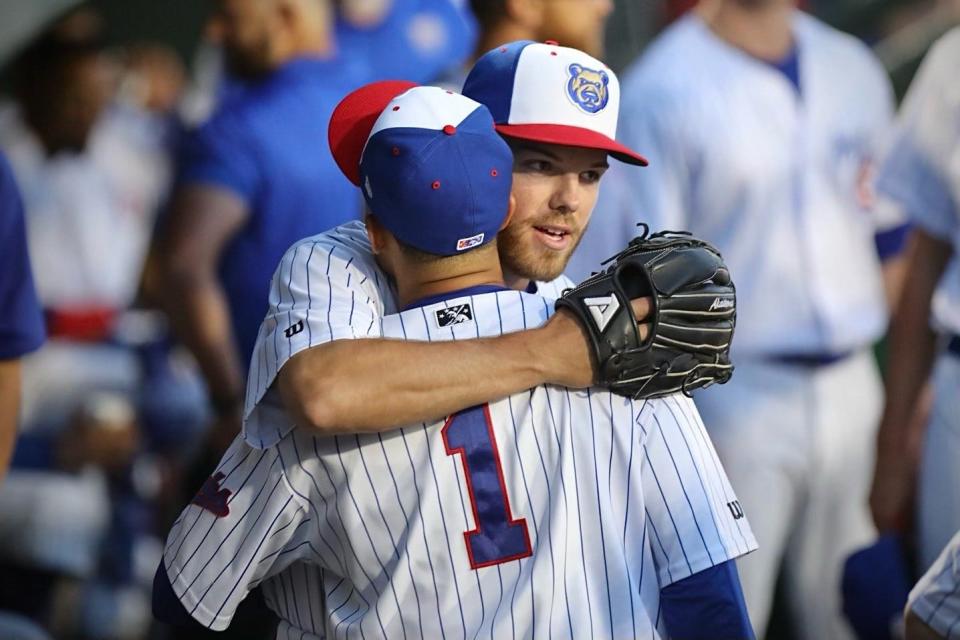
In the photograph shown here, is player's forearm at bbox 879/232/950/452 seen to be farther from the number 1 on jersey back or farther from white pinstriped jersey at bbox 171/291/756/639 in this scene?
the number 1 on jersey back

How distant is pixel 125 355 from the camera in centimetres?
532

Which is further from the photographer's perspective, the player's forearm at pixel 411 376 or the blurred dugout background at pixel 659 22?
the blurred dugout background at pixel 659 22

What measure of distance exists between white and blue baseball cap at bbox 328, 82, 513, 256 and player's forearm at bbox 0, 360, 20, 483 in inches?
43.3

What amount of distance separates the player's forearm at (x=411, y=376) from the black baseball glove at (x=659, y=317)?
0.04 meters

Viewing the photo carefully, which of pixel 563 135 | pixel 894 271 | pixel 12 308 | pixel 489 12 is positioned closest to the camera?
pixel 563 135

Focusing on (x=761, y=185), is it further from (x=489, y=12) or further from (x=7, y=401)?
(x=7, y=401)

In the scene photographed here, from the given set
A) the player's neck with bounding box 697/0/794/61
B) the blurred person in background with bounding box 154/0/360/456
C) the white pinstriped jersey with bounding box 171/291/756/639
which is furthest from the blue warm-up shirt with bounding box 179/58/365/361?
the white pinstriped jersey with bounding box 171/291/756/639

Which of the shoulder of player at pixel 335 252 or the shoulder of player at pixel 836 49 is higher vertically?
the shoulder of player at pixel 836 49

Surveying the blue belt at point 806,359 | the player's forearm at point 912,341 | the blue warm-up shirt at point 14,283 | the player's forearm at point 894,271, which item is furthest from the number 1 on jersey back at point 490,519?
the player's forearm at point 894,271

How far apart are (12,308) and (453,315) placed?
116 cm

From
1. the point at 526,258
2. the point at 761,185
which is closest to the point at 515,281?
the point at 526,258

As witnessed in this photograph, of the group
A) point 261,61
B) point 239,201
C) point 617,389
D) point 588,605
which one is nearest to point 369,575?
point 588,605

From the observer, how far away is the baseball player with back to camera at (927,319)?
3266 millimetres

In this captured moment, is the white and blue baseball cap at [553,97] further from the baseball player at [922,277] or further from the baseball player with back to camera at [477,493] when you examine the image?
the baseball player at [922,277]
